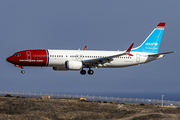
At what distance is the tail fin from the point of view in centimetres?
6417

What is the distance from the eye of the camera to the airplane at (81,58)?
54.4 m

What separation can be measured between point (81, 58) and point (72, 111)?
13.0 metres

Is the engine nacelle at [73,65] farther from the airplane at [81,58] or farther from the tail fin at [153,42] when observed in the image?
the tail fin at [153,42]

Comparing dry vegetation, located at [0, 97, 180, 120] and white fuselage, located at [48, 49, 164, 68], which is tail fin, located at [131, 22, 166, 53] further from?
dry vegetation, located at [0, 97, 180, 120]

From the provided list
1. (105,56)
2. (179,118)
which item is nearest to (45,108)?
(105,56)

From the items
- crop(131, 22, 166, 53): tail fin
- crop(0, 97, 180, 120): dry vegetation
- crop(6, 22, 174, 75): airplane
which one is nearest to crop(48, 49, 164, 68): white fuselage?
crop(6, 22, 174, 75): airplane

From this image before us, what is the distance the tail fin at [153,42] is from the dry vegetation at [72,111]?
16381mm

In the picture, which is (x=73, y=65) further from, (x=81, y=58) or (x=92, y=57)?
(x=92, y=57)

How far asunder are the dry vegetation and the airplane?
733 cm

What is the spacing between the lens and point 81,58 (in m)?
57.0

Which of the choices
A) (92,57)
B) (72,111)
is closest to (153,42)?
(92,57)

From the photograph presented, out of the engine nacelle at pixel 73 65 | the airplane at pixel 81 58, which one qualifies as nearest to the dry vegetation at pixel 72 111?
the engine nacelle at pixel 73 65

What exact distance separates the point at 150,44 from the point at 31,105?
2954 cm

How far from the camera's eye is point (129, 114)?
4731 centimetres
